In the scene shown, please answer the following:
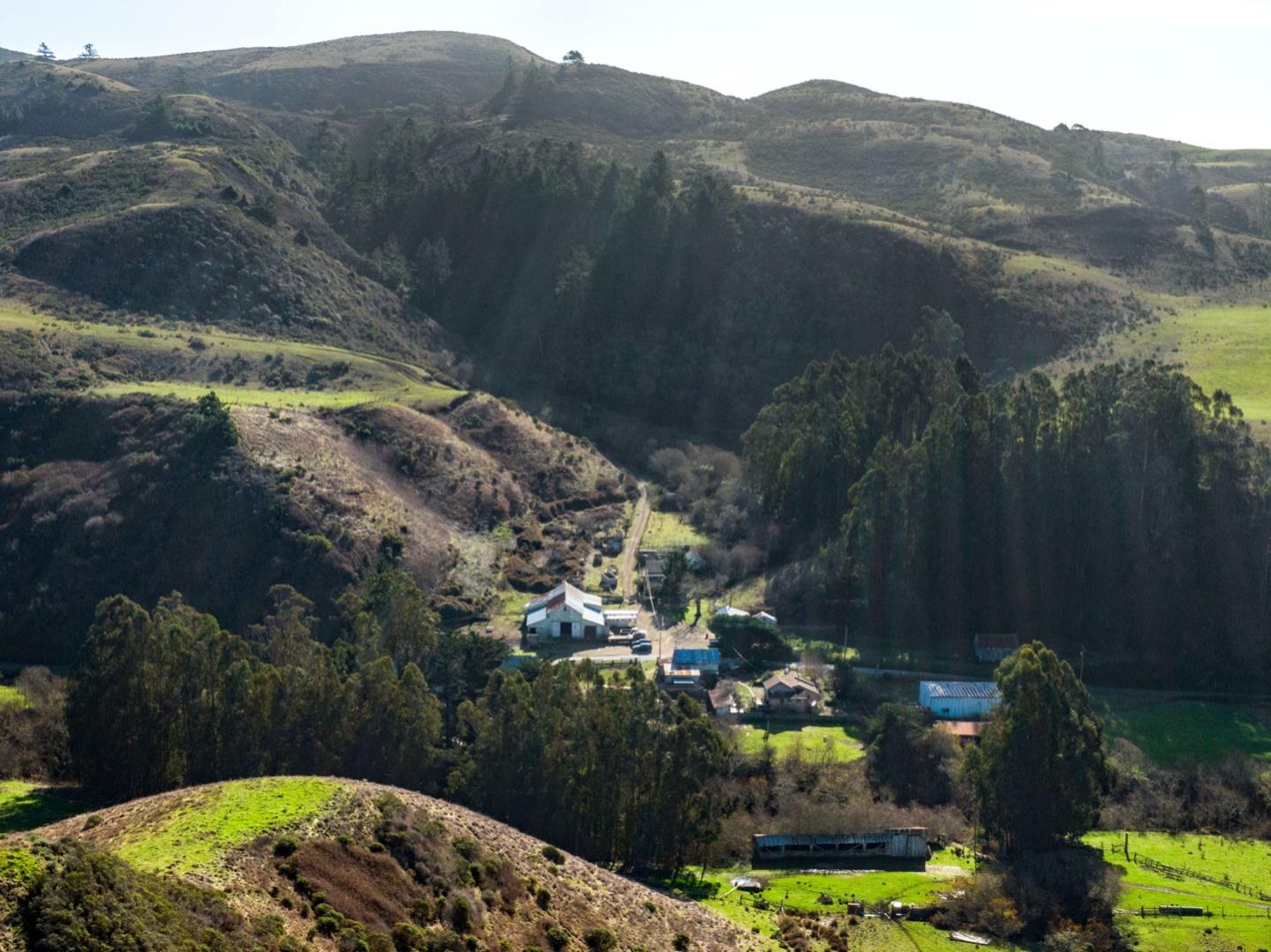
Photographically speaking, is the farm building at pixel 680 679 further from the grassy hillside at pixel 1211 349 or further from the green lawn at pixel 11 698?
the grassy hillside at pixel 1211 349

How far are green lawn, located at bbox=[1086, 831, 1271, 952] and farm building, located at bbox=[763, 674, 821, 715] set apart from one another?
48.8ft

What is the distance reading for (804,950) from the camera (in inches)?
1700

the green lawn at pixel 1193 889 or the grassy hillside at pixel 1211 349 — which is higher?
the grassy hillside at pixel 1211 349

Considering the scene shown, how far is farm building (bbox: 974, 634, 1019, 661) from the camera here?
7431 cm

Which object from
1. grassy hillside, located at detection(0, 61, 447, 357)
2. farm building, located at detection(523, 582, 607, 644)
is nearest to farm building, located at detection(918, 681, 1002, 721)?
farm building, located at detection(523, 582, 607, 644)

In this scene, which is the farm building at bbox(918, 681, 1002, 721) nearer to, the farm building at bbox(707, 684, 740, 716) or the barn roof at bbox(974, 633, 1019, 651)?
the barn roof at bbox(974, 633, 1019, 651)

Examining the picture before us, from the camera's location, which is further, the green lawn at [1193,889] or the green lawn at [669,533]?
the green lawn at [669,533]

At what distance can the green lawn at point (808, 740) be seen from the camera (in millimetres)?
62594

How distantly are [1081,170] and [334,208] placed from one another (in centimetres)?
7802

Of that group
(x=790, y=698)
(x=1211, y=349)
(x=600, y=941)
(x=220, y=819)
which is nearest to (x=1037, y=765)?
(x=790, y=698)

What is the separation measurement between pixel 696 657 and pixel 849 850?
18.9 meters

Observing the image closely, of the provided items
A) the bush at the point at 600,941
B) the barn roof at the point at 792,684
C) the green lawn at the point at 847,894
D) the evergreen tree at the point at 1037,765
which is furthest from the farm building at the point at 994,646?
the bush at the point at 600,941

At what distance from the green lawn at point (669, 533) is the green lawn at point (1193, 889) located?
3751 cm

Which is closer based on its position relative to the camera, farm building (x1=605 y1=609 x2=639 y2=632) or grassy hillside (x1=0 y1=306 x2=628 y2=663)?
farm building (x1=605 y1=609 x2=639 y2=632)
